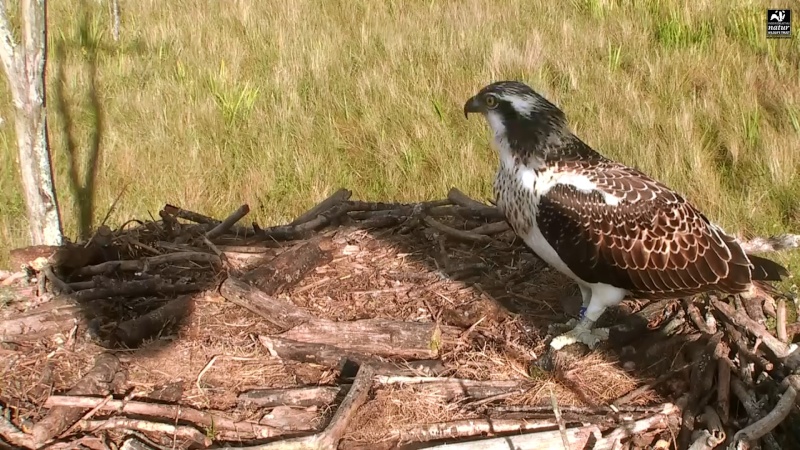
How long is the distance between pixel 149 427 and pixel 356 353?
98 centimetres

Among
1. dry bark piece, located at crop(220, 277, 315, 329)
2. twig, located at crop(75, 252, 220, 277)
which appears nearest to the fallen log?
dry bark piece, located at crop(220, 277, 315, 329)

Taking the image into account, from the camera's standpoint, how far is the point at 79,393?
3.24 metres

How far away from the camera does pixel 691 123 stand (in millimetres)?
6305

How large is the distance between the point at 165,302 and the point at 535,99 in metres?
2.18

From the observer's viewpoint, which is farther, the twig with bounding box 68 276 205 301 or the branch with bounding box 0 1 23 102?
the branch with bounding box 0 1 23 102

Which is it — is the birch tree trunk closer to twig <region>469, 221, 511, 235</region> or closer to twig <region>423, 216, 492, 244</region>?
twig <region>423, 216, 492, 244</region>

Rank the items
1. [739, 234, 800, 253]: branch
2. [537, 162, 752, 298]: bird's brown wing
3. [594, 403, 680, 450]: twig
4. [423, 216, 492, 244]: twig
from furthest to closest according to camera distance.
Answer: [423, 216, 492, 244]: twig → [739, 234, 800, 253]: branch → [537, 162, 752, 298]: bird's brown wing → [594, 403, 680, 450]: twig

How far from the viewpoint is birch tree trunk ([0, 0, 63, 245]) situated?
4078mm

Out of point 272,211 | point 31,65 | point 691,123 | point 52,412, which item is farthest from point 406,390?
point 691,123

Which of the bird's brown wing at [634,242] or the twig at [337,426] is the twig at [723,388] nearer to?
the bird's brown wing at [634,242]

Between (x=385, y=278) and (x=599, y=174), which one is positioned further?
(x=385, y=278)

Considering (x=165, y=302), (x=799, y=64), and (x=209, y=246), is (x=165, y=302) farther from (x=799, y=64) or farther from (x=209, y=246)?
(x=799, y=64)

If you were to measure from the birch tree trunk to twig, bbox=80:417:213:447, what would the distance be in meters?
1.71

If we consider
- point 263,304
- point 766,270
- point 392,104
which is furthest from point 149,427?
point 392,104
